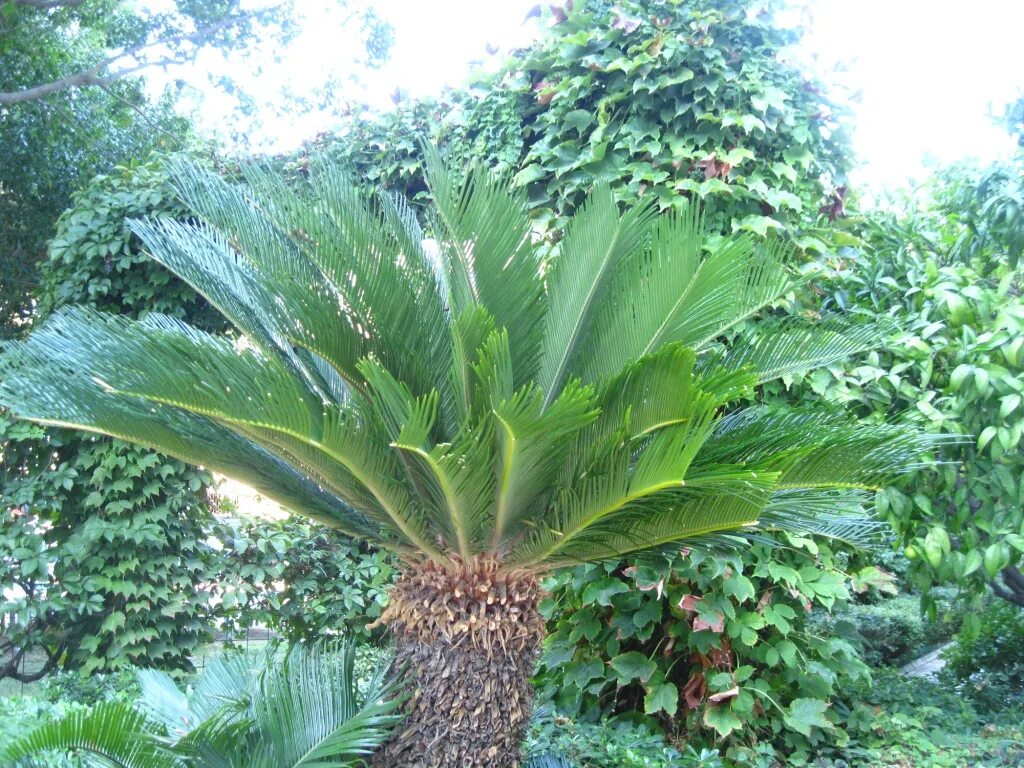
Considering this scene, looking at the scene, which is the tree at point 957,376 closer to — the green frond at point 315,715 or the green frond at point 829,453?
the green frond at point 829,453

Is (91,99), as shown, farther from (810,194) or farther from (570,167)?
(810,194)

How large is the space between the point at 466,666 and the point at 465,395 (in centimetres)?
94

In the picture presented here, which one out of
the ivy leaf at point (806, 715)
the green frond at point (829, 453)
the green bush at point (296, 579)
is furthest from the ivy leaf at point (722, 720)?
the green bush at point (296, 579)

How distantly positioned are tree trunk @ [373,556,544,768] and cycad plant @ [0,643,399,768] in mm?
123

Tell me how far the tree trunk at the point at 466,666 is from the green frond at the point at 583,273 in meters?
0.73

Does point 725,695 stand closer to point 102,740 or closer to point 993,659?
point 102,740

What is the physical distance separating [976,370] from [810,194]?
1341 mm

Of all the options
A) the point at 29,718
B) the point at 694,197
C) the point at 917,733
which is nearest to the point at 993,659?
the point at 917,733

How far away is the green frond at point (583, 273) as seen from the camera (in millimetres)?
2855

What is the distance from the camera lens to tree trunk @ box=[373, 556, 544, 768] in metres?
2.77

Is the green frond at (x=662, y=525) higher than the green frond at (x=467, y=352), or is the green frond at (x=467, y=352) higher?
the green frond at (x=467, y=352)

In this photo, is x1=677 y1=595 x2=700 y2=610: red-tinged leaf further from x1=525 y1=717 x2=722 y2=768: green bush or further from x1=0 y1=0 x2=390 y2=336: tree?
x1=0 y1=0 x2=390 y2=336: tree

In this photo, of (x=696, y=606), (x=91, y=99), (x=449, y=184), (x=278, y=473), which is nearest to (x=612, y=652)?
(x=696, y=606)

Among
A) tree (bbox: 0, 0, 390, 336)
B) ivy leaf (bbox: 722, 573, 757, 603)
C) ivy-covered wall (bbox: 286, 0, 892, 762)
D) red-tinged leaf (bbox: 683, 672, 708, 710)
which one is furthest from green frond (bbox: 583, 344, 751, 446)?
tree (bbox: 0, 0, 390, 336)
